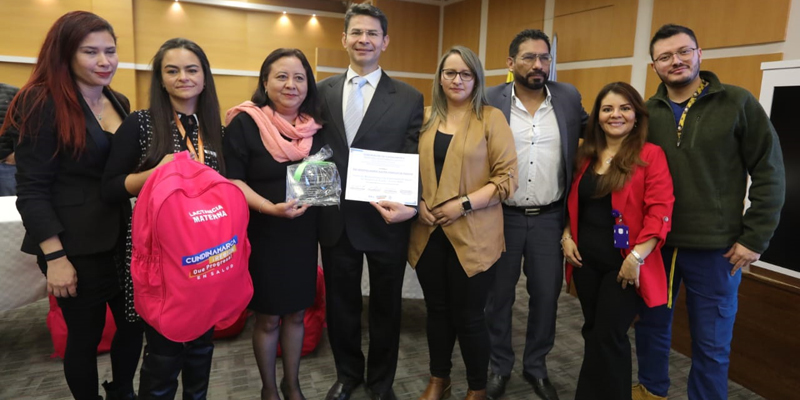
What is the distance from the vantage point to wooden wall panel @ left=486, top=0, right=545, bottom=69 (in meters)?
6.11

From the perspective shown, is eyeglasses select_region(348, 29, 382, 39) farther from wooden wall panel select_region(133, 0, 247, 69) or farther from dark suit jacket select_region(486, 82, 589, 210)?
wooden wall panel select_region(133, 0, 247, 69)

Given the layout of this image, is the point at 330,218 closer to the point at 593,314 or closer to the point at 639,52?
the point at 593,314

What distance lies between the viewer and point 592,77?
525 centimetres

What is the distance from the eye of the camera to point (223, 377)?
264cm

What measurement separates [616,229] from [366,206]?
1070 millimetres

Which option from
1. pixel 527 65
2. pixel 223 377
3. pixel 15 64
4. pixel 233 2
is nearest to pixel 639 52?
pixel 527 65

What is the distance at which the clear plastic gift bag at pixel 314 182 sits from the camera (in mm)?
1855

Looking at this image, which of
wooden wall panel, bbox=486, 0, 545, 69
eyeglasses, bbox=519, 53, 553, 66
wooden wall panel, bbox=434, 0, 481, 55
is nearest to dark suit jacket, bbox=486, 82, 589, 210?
eyeglasses, bbox=519, 53, 553, 66

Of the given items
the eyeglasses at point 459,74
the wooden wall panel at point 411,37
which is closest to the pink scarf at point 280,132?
the eyeglasses at point 459,74

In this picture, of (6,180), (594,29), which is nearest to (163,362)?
(6,180)

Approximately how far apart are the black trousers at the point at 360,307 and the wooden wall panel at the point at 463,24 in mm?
5817

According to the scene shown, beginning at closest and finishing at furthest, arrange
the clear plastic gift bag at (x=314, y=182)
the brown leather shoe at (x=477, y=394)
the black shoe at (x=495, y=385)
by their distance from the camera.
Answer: the clear plastic gift bag at (x=314, y=182)
the brown leather shoe at (x=477, y=394)
the black shoe at (x=495, y=385)

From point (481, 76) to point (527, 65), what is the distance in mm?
424

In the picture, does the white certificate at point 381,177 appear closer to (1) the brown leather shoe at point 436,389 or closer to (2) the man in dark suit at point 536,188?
(2) the man in dark suit at point 536,188
